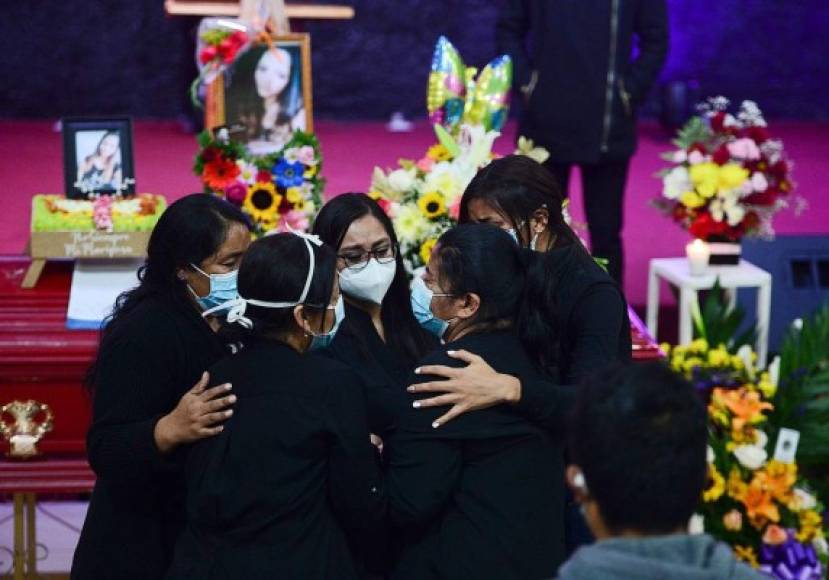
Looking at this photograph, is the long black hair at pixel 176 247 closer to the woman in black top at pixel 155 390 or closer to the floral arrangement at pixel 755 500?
the woman in black top at pixel 155 390

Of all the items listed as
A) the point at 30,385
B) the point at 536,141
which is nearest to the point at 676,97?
the point at 536,141

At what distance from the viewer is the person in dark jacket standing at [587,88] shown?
17.9ft

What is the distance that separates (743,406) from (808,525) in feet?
1.04

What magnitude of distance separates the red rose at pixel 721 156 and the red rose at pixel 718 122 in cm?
10

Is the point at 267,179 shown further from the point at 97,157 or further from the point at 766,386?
the point at 766,386

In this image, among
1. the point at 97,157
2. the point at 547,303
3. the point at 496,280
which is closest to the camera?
the point at 496,280

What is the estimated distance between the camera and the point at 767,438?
12.1 ft

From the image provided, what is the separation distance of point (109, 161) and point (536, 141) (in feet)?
6.05

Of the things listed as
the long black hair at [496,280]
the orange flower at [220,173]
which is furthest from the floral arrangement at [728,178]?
the long black hair at [496,280]

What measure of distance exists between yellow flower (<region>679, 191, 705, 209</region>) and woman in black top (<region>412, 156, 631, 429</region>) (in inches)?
91.7

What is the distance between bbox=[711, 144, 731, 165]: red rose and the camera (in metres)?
5.25

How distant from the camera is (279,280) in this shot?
7.80ft

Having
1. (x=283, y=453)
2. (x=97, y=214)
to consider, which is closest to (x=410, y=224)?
(x=97, y=214)

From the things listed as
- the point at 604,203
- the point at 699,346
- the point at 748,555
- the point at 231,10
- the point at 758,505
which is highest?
the point at 231,10
